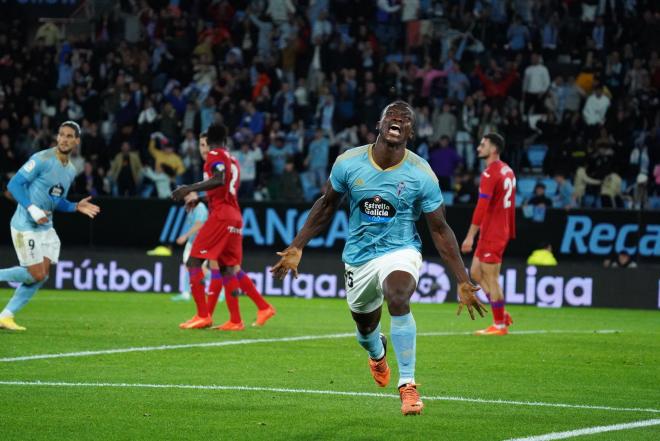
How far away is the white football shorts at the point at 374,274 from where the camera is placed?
8.81m

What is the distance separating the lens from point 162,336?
14.1 m

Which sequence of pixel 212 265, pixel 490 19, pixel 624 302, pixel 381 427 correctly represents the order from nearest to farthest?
pixel 381 427, pixel 212 265, pixel 624 302, pixel 490 19

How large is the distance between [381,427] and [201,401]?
63.6 inches

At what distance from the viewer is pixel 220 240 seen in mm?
15016

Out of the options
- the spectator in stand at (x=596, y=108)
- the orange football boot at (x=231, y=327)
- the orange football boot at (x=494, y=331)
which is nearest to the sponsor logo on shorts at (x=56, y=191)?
the orange football boot at (x=231, y=327)

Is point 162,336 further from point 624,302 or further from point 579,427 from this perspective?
point 624,302

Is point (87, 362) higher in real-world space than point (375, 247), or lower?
lower

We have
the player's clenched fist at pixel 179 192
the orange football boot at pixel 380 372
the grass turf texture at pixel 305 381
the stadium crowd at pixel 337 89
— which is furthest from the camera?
the stadium crowd at pixel 337 89

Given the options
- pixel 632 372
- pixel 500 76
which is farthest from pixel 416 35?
pixel 632 372

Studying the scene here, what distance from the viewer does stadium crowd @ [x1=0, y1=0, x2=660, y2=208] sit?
25.4 m

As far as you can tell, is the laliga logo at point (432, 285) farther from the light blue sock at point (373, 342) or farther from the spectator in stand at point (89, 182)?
the light blue sock at point (373, 342)

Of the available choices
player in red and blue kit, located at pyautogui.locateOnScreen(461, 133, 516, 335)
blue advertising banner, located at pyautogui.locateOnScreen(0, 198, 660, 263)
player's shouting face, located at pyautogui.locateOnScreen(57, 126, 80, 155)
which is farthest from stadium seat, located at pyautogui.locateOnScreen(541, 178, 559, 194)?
player's shouting face, located at pyautogui.locateOnScreen(57, 126, 80, 155)

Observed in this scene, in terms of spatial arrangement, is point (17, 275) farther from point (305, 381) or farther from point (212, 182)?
point (305, 381)

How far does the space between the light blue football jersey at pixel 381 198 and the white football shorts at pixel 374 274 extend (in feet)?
0.19
